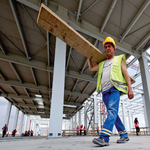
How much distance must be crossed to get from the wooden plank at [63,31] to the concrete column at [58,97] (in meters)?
2.90

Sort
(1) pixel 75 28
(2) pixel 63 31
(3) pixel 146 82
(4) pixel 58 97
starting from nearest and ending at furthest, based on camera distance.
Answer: (2) pixel 63 31 → (4) pixel 58 97 → (1) pixel 75 28 → (3) pixel 146 82

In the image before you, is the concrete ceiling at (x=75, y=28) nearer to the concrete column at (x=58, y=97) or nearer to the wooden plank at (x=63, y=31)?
the concrete column at (x=58, y=97)

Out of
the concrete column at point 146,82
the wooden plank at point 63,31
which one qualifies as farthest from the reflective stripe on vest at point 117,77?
the concrete column at point 146,82

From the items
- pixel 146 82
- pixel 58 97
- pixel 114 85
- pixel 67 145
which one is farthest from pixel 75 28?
pixel 67 145

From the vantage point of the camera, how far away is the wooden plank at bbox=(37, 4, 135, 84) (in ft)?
6.59

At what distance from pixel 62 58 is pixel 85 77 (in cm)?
696

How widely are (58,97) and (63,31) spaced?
3322 millimetres

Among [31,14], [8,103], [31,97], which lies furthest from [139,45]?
[8,103]

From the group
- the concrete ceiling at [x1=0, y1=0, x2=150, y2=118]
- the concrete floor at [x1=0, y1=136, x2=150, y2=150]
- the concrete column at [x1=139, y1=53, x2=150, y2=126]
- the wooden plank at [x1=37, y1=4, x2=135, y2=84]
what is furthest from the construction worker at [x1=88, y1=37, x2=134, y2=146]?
the concrete column at [x1=139, y1=53, x2=150, y2=126]

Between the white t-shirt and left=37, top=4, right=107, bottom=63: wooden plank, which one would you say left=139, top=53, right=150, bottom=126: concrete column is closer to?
left=37, top=4, right=107, bottom=63: wooden plank

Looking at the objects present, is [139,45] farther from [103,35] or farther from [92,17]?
[92,17]

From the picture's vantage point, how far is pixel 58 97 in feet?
16.4

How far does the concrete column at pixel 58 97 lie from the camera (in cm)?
452

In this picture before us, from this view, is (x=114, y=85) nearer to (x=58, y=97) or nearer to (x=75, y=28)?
(x=58, y=97)
